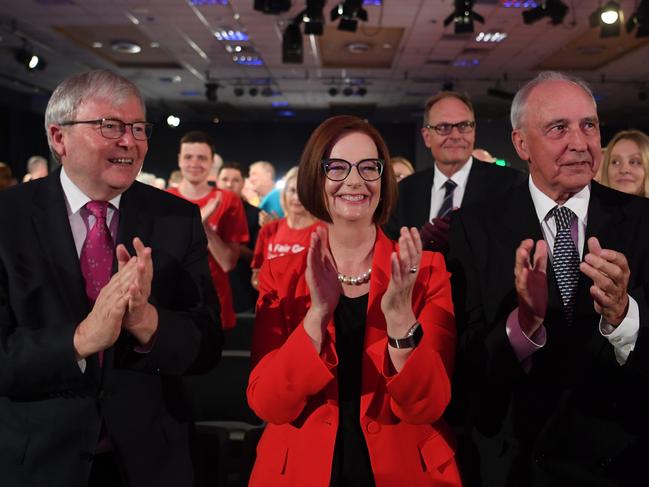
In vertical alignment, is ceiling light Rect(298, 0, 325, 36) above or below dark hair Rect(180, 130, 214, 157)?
above

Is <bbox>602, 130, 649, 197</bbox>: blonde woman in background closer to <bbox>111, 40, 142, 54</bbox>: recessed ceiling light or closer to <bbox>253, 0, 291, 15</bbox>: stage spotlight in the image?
<bbox>253, 0, 291, 15</bbox>: stage spotlight

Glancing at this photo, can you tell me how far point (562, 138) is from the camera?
1.66m

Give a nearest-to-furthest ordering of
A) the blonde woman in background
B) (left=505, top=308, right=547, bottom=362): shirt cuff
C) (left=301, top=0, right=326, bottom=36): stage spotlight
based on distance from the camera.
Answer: (left=505, top=308, right=547, bottom=362): shirt cuff < the blonde woman in background < (left=301, top=0, right=326, bottom=36): stage spotlight

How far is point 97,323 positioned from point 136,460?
0.40 meters

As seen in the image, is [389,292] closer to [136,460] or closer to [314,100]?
[136,460]

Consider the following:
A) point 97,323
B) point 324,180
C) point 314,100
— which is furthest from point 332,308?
point 314,100

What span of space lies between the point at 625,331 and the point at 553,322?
21 cm

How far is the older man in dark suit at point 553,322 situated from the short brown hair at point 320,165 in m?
0.24

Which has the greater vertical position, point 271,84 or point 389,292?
point 271,84

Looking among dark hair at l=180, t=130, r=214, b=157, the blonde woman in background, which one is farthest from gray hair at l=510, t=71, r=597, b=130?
dark hair at l=180, t=130, r=214, b=157

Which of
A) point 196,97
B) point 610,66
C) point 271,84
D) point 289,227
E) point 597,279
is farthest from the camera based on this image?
point 196,97

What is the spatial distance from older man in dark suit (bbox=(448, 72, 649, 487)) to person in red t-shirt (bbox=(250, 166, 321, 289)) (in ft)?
7.98

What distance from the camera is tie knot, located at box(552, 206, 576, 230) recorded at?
5.50 ft

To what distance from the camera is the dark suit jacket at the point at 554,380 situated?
1538mm
